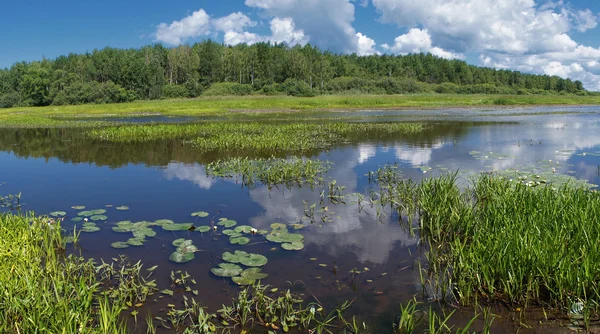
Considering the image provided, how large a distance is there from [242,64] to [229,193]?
10871 cm

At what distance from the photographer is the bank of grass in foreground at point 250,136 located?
2219cm

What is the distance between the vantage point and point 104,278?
661 cm

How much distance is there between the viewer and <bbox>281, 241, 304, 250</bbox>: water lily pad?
25.6ft

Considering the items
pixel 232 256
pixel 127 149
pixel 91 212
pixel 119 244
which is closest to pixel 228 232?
pixel 232 256

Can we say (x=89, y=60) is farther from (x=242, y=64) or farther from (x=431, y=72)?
(x=431, y=72)

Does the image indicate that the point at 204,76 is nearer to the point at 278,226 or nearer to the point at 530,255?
the point at 278,226

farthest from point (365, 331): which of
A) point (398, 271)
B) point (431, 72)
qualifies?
point (431, 72)

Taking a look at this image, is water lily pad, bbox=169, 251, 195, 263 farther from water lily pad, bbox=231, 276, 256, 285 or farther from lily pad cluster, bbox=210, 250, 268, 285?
water lily pad, bbox=231, 276, 256, 285

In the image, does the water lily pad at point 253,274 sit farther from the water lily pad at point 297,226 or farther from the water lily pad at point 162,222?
the water lily pad at point 162,222

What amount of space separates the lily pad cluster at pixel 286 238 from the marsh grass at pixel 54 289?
104 inches

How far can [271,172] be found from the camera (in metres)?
14.2

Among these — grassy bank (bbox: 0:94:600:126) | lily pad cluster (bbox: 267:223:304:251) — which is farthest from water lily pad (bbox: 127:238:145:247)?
grassy bank (bbox: 0:94:600:126)

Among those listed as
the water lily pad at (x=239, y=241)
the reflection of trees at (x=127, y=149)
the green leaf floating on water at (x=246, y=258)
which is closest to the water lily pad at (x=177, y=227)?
the water lily pad at (x=239, y=241)

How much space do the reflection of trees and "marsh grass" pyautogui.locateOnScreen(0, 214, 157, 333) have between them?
10987mm
